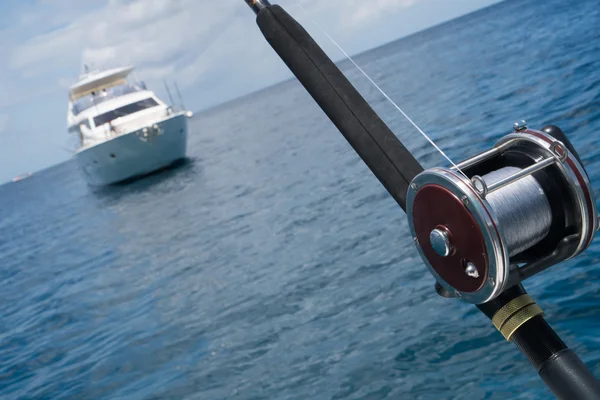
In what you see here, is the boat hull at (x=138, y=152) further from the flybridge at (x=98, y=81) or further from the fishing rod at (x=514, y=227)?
the fishing rod at (x=514, y=227)

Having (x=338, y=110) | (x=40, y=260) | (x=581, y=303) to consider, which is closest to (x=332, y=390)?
(x=581, y=303)

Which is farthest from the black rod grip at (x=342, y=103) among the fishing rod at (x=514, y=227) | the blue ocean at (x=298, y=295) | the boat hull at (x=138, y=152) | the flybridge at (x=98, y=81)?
the flybridge at (x=98, y=81)

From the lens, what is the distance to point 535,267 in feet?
5.85

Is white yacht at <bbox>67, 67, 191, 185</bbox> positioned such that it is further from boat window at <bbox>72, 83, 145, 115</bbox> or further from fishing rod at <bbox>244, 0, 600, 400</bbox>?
fishing rod at <bbox>244, 0, 600, 400</bbox>

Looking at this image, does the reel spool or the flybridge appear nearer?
the reel spool

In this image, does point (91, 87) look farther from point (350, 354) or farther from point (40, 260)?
point (350, 354)

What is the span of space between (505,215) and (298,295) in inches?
286

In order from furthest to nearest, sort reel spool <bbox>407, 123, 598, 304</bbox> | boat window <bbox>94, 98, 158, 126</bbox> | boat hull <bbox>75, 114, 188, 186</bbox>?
boat window <bbox>94, 98, 158, 126</bbox>
boat hull <bbox>75, 114, 188, 186</bbox>
reel spool <bbox>407, 123, 598, 304</bbox>

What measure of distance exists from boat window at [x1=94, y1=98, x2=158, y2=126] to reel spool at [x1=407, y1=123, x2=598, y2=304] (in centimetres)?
3287

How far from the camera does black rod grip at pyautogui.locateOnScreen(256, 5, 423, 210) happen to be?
217 cm

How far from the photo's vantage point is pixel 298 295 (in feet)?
29.0

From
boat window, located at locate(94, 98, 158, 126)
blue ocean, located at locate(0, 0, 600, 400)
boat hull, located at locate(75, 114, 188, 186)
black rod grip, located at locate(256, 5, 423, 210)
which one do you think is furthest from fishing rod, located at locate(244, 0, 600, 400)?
boat window, located at locate(94, 98, 158, 126)

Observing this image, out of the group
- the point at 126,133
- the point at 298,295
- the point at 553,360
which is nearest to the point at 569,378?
the point at 553,360

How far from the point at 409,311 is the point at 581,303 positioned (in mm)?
1754
